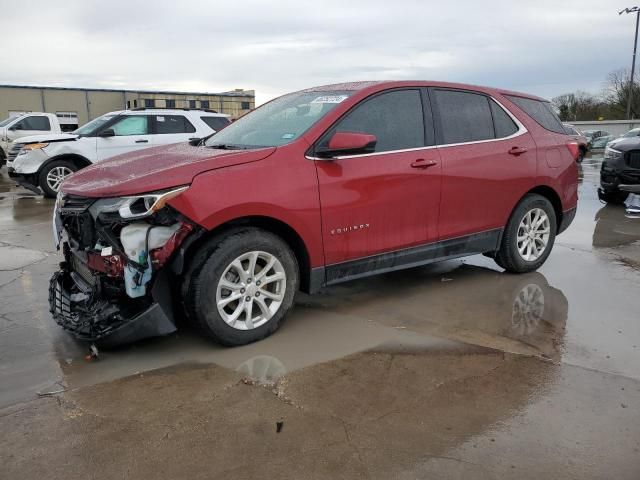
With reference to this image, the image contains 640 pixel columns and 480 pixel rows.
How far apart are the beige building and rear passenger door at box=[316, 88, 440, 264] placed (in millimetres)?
38107

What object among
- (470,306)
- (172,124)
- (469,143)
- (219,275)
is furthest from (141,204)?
(172,124)

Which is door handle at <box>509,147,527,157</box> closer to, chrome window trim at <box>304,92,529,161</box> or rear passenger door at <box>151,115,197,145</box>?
chrome window trim at <box>304,92,529,161</box>

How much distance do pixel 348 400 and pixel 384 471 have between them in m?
0.64

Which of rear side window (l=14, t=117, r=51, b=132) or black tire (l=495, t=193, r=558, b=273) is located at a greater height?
rear side window (l=14, t=117, r=51, b=132)

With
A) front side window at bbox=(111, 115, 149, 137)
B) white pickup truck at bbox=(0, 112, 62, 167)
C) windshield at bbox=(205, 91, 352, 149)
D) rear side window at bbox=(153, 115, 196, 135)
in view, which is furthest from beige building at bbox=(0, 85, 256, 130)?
windshield at bbox=(205, 91, 352, 149)

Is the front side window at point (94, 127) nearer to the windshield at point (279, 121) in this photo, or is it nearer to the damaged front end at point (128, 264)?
the windshield at point (279, 121)

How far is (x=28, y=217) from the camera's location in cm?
906

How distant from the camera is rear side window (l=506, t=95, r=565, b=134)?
17.9ft

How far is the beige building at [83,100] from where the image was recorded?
1588 inches

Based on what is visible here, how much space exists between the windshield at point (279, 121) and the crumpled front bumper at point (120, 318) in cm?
139

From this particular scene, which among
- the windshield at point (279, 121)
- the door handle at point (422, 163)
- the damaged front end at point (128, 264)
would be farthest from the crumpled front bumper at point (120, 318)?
the door handle at point (422, 163)

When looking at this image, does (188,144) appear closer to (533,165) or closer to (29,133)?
(533,165)

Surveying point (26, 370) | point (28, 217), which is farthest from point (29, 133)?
point (26, 370)

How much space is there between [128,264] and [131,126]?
28.5 ft
